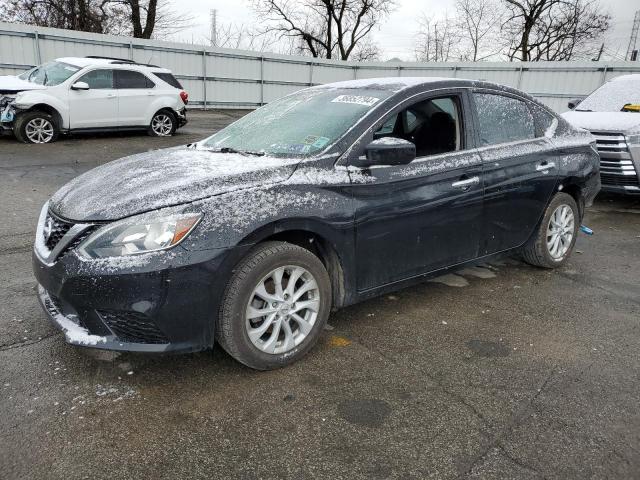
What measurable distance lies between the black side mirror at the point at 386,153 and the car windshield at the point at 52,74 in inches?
382

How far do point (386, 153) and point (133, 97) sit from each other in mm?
10225

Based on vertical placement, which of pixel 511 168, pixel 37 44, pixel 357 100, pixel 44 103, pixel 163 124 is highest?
pixel 37 44

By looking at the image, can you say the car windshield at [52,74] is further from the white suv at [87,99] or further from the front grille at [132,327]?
the front grille at [132,327]

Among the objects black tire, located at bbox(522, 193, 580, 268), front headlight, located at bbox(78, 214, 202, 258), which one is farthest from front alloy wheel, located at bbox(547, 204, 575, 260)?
front headlight, located at bbox(78, 214, 202, 258)

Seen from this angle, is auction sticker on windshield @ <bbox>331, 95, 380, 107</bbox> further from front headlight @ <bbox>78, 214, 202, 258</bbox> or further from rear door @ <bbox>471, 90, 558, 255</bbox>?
front headlight @ <bbox>78, 214, 202, 258</bbox>

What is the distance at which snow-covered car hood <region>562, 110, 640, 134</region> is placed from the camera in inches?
286

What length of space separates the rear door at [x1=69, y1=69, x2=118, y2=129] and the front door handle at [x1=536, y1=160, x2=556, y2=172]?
9.68 meters

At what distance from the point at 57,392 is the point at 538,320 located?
3.10 metres

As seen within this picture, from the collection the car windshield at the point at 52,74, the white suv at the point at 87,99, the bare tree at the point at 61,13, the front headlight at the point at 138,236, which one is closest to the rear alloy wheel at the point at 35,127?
the white suv at the point at 87,99

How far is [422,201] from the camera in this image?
3480mm

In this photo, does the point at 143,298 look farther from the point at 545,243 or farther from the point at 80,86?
the point at 80,86

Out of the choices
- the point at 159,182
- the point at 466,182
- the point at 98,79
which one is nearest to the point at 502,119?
the point at 466,182

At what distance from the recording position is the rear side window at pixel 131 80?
1159 cm

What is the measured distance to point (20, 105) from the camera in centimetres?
1039
